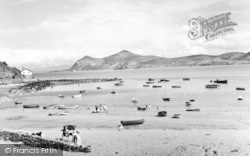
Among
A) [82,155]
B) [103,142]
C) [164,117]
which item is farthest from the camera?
[164,117]

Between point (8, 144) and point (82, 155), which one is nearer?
point (82, 155)

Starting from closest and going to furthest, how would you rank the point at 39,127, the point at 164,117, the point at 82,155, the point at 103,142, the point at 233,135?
1. the point at 82,155
2. the point at 103,142
3. the point at 233,135
4. the point at 39,127
5. the point at 164,117

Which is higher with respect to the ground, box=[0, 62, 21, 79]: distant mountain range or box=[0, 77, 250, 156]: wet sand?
box=[0, 62, 21, 79]: distant mountain range

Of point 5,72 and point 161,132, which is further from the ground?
point 5,72

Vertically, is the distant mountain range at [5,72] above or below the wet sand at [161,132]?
above

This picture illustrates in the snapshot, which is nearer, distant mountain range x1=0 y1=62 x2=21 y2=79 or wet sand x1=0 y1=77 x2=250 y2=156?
wet sand x1=0 y1=77 x2=250 y2=156

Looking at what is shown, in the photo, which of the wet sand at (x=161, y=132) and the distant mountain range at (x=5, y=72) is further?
the distant mountain range at (x=5, y=72)

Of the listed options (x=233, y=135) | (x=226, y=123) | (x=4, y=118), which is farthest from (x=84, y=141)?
(x=4, y=118)

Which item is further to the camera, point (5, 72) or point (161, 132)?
point (5, 72)

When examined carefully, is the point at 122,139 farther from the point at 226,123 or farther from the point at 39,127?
the point at 226,123
